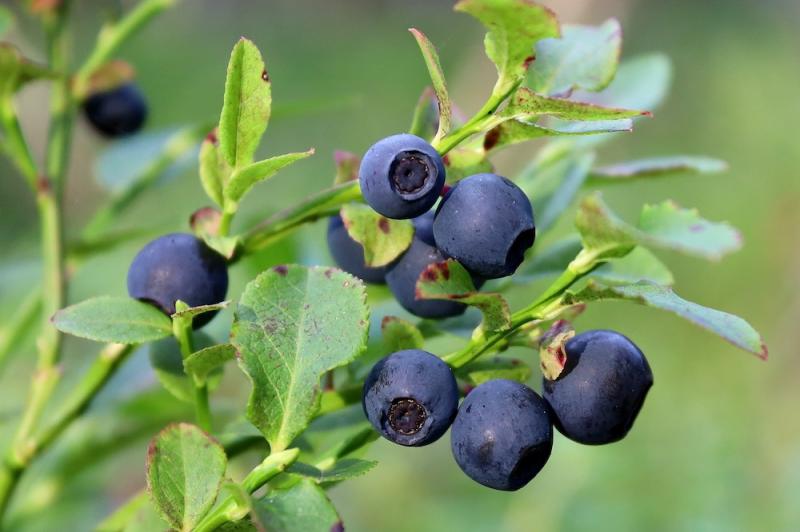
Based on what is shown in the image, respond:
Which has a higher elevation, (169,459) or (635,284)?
(635,284)

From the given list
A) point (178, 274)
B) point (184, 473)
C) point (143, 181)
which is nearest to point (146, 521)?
point (184, 473)

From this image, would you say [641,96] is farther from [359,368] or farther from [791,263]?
[791,263]

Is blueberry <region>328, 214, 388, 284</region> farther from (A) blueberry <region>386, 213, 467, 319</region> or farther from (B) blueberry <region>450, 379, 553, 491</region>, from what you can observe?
(B) blueberry <region>450, 379, 553, 491</region>

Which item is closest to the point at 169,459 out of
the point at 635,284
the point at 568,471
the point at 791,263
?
the point at 635,284

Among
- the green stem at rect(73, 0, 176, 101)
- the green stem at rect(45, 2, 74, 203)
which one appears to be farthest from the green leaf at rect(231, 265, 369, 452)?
Result: the green stem at rect(73, 0, 176, 101)

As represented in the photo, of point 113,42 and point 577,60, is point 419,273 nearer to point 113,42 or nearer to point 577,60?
point 577,60

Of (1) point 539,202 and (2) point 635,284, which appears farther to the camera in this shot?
(1) point 539,202
